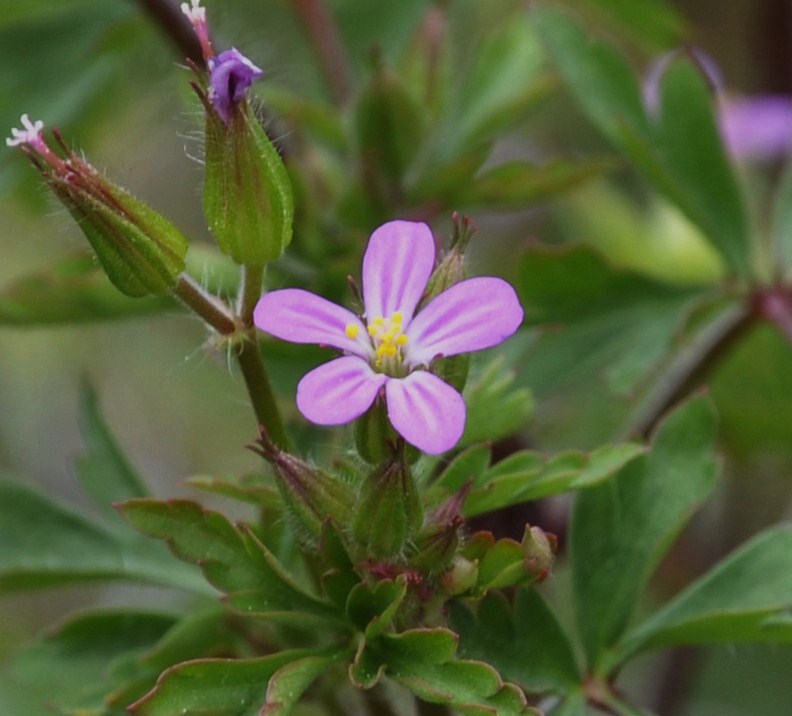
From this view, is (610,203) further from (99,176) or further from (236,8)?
(99,176)

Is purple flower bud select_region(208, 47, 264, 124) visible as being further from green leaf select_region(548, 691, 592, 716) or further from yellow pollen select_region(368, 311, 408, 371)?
green leaf select_region(548, 691, 592, 716)

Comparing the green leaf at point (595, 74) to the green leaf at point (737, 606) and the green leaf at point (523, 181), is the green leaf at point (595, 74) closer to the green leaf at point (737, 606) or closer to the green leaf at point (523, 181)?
the green leaf at point (523, 181)

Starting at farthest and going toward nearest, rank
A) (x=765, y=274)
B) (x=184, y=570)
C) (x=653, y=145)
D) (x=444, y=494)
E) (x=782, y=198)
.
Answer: (x=765, y=274) < (x=782, y=198) < (x=653, y=145) < (x=184, y=570) < (x=444, y=494)

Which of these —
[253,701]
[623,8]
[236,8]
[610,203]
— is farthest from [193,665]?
[610,203]

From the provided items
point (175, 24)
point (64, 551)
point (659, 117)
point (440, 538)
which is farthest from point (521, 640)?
point (175, 24)

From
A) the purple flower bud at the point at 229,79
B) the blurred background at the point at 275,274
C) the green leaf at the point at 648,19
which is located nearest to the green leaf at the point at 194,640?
the blurred background at the point at 275,274

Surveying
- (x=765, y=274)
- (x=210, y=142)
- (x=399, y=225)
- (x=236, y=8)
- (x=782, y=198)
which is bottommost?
(x=765, y=274)

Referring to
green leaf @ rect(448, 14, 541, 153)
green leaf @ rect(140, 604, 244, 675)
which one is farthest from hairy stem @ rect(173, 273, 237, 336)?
green leaf @ rect(448, 14, 541, 153)
